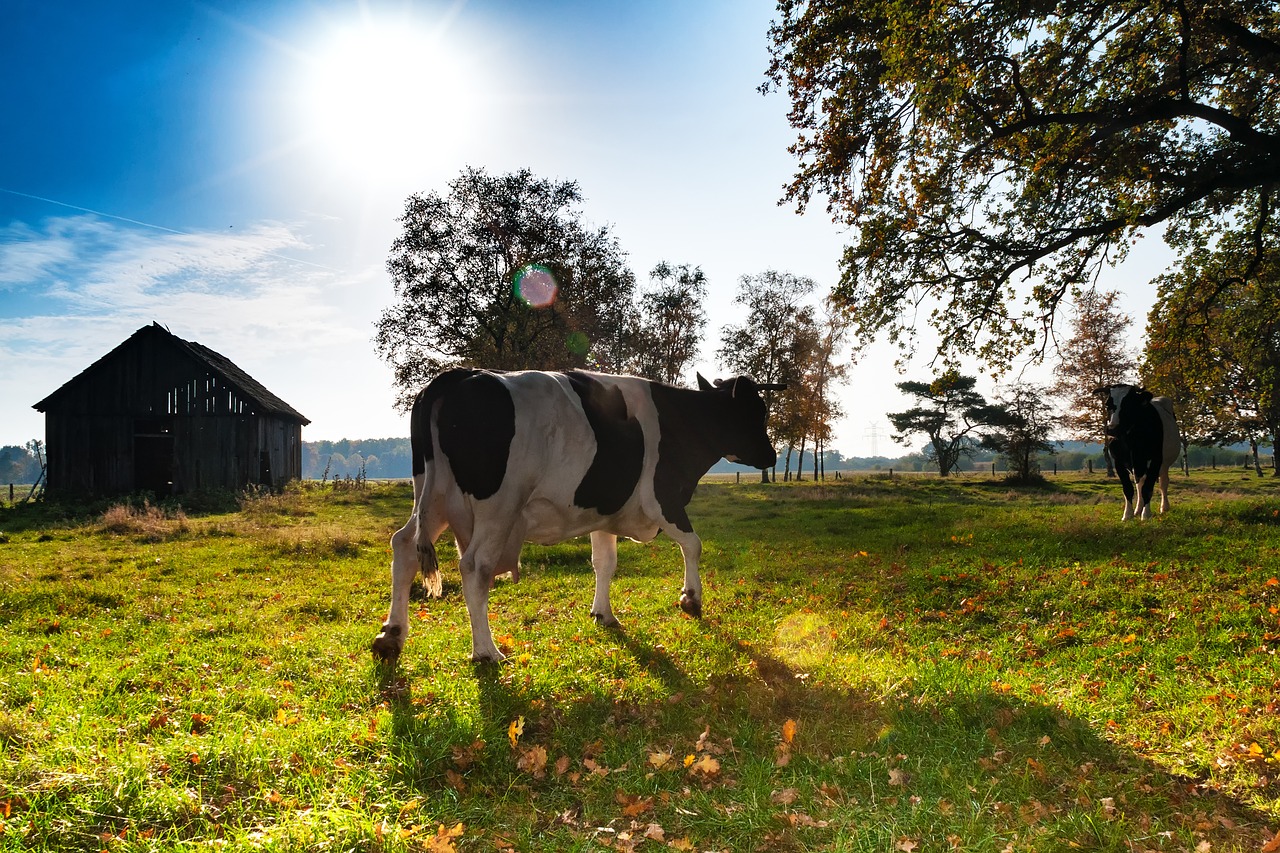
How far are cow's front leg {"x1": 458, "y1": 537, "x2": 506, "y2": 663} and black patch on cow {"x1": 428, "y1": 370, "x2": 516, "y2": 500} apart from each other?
1.86ft

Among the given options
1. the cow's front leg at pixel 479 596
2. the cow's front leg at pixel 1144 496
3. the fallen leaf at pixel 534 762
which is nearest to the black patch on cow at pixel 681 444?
the cow's front leg at pixel 479 596

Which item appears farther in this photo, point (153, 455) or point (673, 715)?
point (153, 455)

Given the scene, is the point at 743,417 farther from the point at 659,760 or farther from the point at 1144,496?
the point at 1144,496

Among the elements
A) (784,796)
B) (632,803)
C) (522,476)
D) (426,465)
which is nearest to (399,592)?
(426,465)

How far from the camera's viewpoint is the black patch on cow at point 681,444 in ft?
23.4

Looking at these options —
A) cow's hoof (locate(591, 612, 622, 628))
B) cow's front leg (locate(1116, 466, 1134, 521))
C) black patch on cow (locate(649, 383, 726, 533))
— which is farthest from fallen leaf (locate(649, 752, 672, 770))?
cow's front leg (locate(1116, 466, 1134, 521))

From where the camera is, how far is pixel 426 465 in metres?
6.08

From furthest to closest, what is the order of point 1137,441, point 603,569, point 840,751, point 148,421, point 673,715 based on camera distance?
point 148,421 < point 1137,441 < point 603,569 < point 673,715 < point 840,751

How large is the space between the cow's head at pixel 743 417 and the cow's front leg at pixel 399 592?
3.85 meters

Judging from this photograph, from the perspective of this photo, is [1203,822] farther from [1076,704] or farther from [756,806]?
[756,806]

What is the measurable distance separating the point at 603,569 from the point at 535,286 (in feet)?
94.3

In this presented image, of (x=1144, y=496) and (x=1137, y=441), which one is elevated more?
(x=1137, y=441)

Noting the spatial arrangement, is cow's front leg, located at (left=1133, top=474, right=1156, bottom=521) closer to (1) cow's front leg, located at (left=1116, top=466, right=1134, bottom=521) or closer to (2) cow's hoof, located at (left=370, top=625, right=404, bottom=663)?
(1) cow's front leg, located at (left=1116, top=466, right=1134, bottom=521)

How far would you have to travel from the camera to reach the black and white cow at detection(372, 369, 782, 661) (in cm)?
579
